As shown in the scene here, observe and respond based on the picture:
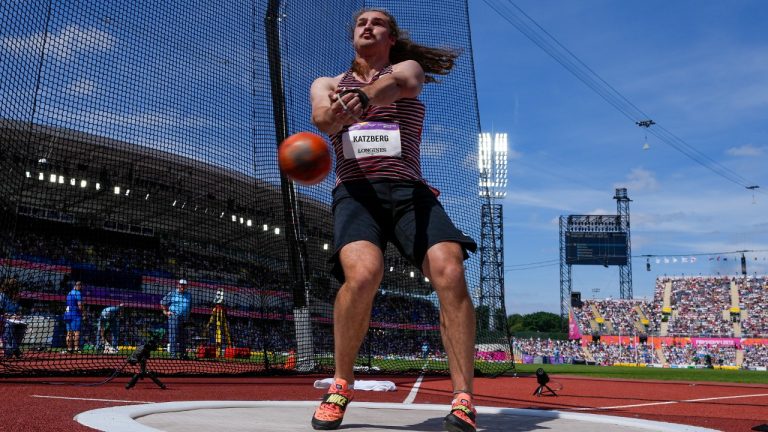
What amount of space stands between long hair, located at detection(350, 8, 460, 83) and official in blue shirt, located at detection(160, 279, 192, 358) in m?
7.07

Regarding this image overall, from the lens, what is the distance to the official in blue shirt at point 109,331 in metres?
9.96

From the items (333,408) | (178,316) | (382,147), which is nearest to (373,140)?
(382,147)

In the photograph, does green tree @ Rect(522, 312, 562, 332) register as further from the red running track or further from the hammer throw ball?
the hammer throw ball

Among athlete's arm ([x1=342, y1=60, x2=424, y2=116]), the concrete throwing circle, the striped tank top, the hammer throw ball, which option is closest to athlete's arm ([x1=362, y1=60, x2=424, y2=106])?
athlete's arm ([x1=342, y1=60, x2=424, y2=116])

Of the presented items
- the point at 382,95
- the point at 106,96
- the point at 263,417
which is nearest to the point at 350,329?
the point at 263,417

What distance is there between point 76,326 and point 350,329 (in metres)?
9.11

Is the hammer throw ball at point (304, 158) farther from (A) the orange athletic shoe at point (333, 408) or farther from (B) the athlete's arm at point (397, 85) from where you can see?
(A) the orange athletic shoe at point (333, 408)

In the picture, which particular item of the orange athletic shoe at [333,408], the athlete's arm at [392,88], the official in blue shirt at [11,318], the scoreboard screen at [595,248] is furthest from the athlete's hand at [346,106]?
the scoreboard screen at [595,248]

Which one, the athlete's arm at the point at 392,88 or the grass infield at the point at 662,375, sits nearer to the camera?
the athlete's arm at the point at 392,88

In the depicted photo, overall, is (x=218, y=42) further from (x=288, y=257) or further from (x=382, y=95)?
(x=382, y=95)

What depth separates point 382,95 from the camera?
288cm

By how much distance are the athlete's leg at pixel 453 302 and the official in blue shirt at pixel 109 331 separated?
7.91 m

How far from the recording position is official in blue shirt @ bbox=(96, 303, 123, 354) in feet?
32.7

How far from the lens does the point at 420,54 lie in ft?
11.5
